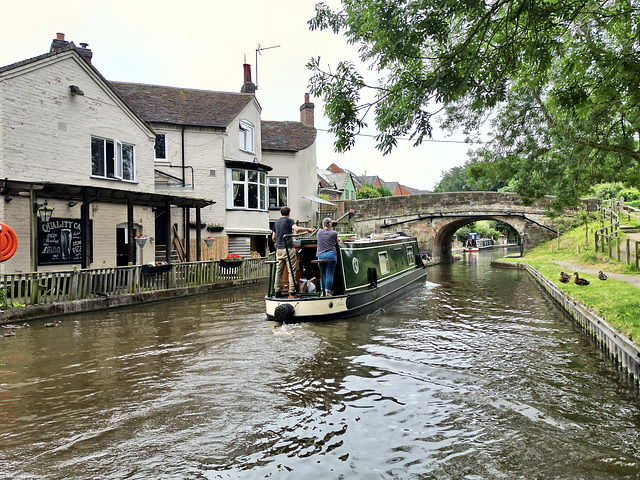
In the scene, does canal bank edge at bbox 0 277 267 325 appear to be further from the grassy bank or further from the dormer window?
the grassy bank

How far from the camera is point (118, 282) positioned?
1210 cm

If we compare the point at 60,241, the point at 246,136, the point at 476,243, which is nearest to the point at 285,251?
the point at 60,241

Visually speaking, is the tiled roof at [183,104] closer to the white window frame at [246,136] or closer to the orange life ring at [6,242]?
the white window frame at [246,136]

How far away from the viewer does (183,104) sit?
→ 70.8ft

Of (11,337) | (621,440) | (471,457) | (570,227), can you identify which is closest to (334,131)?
(471,457)

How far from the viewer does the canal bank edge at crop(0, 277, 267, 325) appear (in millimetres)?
9586

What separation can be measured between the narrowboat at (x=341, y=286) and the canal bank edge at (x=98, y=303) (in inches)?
163

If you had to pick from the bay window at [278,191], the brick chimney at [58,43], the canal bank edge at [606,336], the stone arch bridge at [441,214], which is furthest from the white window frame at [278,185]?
the canal bank edge at [606,336]

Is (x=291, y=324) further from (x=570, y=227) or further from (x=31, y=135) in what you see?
(x=570, y=227)

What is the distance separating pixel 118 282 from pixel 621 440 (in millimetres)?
11052

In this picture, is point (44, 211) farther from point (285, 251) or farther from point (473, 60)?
point (473, 60)

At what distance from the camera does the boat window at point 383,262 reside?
12.5 m

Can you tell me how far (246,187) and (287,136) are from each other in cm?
691

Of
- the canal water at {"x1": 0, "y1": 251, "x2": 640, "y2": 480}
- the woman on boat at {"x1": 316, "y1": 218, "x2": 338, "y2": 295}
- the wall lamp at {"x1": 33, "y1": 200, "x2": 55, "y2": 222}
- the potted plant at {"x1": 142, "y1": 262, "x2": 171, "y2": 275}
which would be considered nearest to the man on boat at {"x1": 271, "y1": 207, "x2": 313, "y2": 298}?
the woman on boat at {"x1": 316, "y1": 218, "x2": 338, "y2": 295}
